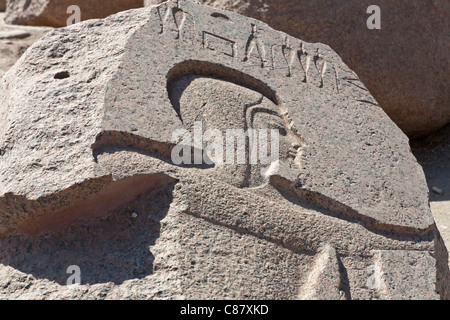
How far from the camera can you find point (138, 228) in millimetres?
2119

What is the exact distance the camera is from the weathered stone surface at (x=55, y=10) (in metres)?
4.64

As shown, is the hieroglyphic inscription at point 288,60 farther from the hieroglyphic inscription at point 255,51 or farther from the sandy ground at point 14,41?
the sandy ground at point 14,41

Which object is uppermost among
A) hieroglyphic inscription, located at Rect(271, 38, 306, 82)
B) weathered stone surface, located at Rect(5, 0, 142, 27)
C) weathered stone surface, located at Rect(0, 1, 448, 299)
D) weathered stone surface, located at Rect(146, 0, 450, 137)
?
weathered stone surface, located at Rect(5, 0, 142, 27)

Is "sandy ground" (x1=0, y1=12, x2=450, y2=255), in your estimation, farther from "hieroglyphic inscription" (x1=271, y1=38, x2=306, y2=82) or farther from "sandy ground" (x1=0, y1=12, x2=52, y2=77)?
"hieroglyphic inscription" (x1=271, y1=38, x2=306, y2=82)

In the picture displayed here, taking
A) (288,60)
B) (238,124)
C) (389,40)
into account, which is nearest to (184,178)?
(238,124)

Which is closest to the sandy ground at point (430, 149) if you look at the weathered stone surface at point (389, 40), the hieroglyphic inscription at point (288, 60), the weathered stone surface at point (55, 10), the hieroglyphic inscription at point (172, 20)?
the weathered stone surface at point (55, 10)

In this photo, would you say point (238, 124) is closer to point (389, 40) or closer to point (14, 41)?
point (389, 40)

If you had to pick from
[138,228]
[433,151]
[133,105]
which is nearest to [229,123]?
[133,105]

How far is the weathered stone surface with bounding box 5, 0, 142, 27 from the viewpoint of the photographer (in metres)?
4.64

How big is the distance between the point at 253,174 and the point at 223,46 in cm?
63

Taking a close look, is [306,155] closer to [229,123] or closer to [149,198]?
[229,123]

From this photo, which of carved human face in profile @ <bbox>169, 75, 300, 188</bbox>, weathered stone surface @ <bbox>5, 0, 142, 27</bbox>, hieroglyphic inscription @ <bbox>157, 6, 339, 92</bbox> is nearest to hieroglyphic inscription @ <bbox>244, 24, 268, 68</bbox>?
hieroglyphic inscription @ <bbox>157, 6, 339, 92</bbox>

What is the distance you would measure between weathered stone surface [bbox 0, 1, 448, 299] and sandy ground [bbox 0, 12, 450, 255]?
1.18 metres

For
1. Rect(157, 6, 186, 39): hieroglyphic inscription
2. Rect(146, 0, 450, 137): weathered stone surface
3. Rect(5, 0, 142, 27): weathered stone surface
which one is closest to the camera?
Rect(157, 6, 186, 39): hieroglyphic inscription
